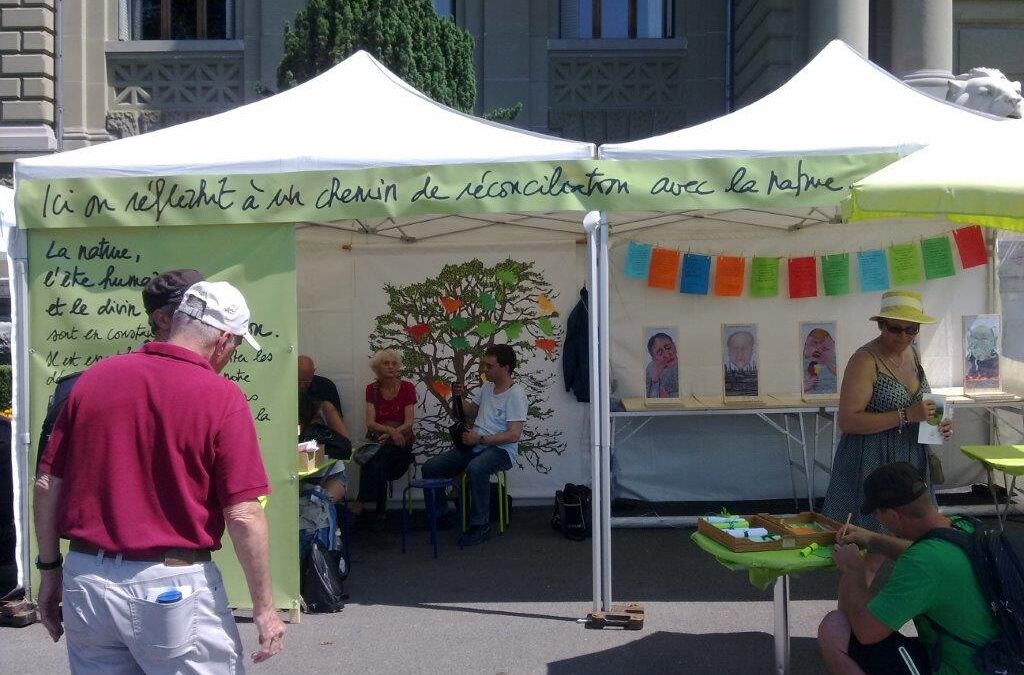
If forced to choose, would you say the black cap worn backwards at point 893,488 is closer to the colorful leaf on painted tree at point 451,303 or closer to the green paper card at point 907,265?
the green paper card at point 907,265

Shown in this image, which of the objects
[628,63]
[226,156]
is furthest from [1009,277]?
[628,63]

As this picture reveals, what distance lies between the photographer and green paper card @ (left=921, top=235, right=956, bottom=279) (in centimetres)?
685

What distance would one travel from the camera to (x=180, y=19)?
1419 centimetres

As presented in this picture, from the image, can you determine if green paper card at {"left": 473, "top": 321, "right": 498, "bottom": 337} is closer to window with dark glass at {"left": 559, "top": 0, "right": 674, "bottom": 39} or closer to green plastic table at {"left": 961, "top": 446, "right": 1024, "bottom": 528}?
green plastic table at {"left": 961, "top": 446, "right": 1024, "bottom": 528}

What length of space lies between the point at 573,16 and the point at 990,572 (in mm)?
12317

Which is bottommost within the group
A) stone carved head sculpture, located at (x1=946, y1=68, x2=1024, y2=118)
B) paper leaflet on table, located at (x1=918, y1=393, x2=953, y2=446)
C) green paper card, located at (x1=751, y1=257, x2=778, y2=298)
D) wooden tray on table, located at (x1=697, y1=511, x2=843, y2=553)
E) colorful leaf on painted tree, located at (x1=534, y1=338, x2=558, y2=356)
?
wooden tray on table, located at (x1=697, y1=511, x2=843, y2=553)

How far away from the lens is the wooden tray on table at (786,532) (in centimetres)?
379

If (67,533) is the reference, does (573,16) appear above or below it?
above

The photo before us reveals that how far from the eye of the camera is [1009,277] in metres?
7.00

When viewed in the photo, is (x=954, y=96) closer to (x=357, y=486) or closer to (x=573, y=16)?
(x=573, y=16)

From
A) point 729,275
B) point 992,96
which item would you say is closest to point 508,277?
point 729,275

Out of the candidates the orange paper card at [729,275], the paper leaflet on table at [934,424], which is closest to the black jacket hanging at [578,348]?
the orange paper card at [729,275]

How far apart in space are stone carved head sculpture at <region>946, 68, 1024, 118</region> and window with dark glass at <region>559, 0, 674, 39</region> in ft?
17.1

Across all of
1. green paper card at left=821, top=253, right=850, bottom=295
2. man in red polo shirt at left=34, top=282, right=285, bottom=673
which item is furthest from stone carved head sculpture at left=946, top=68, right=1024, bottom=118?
man in red polo shirt at left=34, top=282, right=285, bottom=673
